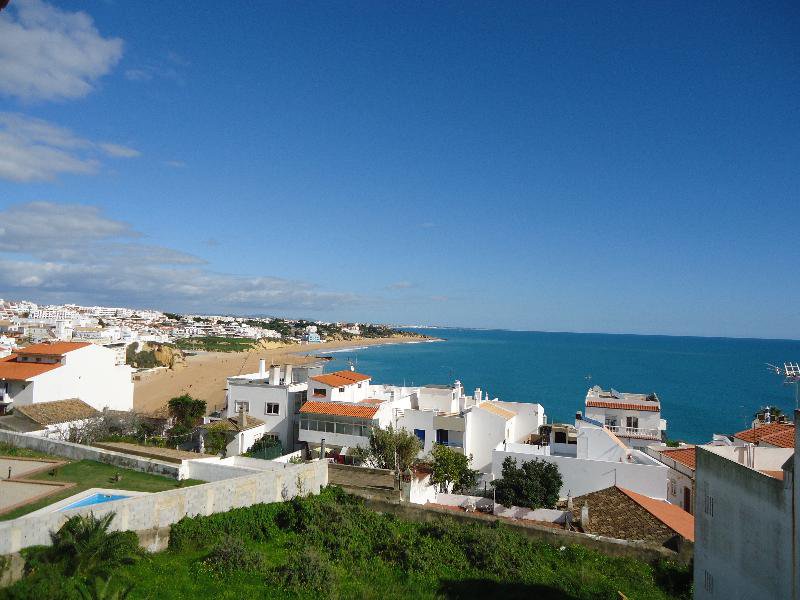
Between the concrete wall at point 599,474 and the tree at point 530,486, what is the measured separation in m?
0.62

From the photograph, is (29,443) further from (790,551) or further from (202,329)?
(202,329)

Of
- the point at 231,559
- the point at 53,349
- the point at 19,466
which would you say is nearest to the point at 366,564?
the point at 231,559

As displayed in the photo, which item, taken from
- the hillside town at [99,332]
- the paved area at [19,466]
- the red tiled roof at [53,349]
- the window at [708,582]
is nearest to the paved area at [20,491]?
the paved area at [19,466]

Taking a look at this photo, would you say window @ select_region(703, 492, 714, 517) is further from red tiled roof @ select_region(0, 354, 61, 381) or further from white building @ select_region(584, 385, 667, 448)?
red tiled roof @ select_region(0, 354, 61, 381)

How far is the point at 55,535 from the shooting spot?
42.2 feet

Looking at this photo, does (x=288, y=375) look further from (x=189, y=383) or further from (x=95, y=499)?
(x=189, y=383)

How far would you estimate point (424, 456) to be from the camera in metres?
30.2

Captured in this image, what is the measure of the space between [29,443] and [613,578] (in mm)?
22412

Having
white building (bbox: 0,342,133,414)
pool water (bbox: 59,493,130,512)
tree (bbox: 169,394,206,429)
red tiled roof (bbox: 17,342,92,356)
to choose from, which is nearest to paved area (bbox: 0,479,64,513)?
pool water (bbox: 59,493,130,512)

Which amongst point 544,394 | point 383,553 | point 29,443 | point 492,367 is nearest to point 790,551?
point 383,553

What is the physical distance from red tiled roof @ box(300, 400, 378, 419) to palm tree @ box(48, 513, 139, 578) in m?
15.5

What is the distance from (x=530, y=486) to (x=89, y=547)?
653 inches

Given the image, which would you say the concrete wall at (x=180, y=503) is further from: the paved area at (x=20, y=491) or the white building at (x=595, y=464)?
the white building at (x=595, y=464)

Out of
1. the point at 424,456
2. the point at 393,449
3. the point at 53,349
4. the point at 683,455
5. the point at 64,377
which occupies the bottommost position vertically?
the point at 424,456
